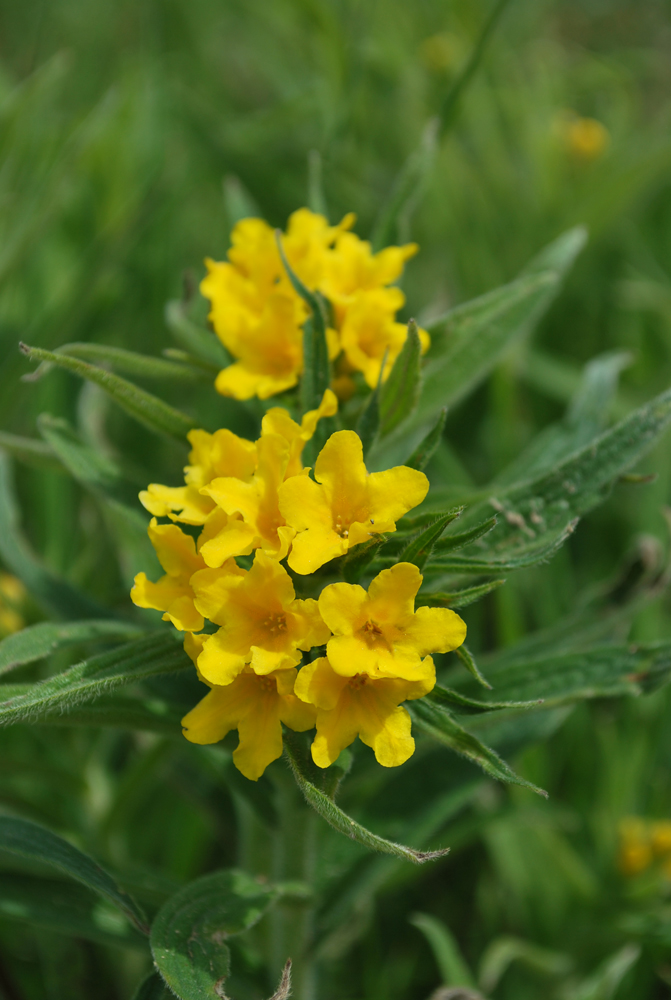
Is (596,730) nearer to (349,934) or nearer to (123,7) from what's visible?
(349,934)

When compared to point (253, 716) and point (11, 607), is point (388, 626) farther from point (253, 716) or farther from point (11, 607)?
point (11, 607)

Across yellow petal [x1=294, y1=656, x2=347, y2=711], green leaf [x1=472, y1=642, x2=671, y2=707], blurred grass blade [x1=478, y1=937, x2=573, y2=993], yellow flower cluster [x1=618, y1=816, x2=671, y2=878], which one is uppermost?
yellow petal [x1=294, y1=656, x2=347, y2=711]

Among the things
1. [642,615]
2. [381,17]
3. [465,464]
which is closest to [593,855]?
[642,615]

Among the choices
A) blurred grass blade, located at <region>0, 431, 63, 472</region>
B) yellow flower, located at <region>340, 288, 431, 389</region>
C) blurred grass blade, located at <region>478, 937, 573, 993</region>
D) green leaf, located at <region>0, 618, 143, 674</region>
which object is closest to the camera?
green leaf, located at <region>0, 618, 143, 674</region>

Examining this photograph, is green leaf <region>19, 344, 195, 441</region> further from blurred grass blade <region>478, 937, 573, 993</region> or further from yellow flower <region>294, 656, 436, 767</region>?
blurred grass blade <region>478, 937, 573, 993</region>

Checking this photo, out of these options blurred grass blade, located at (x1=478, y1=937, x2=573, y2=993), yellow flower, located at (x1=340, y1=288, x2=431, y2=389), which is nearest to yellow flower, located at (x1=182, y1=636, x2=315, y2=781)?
yellow flower, located at (x1=340, y1=288, x2=431, y2=389)

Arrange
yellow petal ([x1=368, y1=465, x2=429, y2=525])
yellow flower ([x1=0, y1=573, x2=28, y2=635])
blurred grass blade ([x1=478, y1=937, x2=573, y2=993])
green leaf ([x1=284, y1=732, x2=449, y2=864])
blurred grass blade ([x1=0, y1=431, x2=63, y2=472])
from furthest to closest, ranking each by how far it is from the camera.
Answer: yellow flower ([x1=0, y1=573, x2=28, y2=635])
blurred grass blade ([x1=478, y1=937, x2=573, y2=993])
blurred grass blade ([x1=0, y1=431, x2=63, y2=472])
yellow petal ([x1=368, y1=465, x2=429, y2=525])
green leaf ([x1=284, y1=732, x2=449, y2=864])

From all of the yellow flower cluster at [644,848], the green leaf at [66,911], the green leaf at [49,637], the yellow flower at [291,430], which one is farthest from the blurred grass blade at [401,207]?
the yellow flower cluster at [644,848]
